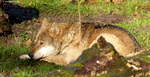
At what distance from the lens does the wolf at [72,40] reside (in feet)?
24.8

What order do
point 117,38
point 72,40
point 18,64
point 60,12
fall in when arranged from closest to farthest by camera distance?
point 117,38 → point 72,40 → point 18,64 → point 60,12

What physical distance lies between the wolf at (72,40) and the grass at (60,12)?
1.03 feet

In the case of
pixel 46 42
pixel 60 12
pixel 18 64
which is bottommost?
pixel 60 12

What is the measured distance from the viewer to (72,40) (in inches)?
305

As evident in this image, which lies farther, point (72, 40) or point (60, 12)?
point (60, 12)

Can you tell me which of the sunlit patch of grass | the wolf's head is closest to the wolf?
the wolf's head

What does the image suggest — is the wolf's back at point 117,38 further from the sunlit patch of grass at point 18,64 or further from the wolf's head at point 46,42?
the sunlit patch of grass at point 18,64

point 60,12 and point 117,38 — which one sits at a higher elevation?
point 117,38

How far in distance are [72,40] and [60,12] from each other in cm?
838

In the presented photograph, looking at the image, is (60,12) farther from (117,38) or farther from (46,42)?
(117,38)

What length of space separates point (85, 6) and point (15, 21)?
144 inches

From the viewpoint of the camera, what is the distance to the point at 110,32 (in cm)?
759

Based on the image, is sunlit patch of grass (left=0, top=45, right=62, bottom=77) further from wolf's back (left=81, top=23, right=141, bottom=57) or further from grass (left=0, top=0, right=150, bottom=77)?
wolf's back (left=81, top=23, right=141, bottom=57)

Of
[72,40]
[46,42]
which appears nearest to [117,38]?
[72,40]
